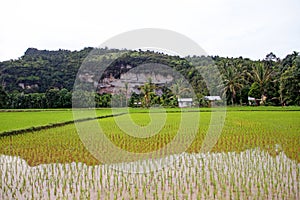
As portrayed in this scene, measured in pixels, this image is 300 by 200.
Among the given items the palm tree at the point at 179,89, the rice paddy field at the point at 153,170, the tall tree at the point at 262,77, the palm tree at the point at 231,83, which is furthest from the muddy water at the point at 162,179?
the palm tree at the point at 179,89

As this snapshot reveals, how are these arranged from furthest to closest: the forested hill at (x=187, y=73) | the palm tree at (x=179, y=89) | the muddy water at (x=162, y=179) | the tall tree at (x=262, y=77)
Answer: the palm tree at (x=179, y=89)
the tall tree at (x=262, y=77)
the forested hill at (x=187, y=73)
the muddy water at (x=162, y=179)

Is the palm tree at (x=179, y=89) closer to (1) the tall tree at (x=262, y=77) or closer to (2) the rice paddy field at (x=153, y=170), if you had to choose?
(1) the tall tree at (x=262, y=77)

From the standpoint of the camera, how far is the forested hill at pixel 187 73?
2667cm

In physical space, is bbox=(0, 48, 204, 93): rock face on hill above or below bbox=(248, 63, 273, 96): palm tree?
above

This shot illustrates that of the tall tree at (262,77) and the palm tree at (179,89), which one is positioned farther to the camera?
the palm tree at (179,89)

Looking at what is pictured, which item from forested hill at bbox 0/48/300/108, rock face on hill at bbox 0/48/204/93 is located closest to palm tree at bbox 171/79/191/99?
forested hill at bbox 0/48/300/108

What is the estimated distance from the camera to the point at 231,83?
28234mm

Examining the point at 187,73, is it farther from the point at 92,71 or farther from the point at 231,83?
the point at 92,71

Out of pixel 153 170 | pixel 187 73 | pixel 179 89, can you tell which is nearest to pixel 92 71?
pixel 187 73

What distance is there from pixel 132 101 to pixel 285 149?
24120 millimetres

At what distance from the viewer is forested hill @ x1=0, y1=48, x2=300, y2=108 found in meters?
26.7

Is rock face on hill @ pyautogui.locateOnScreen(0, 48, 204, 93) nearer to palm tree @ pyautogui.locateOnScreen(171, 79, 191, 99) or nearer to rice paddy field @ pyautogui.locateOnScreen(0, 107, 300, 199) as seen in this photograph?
palm tree @ pyautogui.locateOnScreen(171, 79, 191, 99)

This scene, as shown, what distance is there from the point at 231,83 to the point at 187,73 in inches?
245

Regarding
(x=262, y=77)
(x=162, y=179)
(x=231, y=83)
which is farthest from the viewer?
(x=262, y=77)
